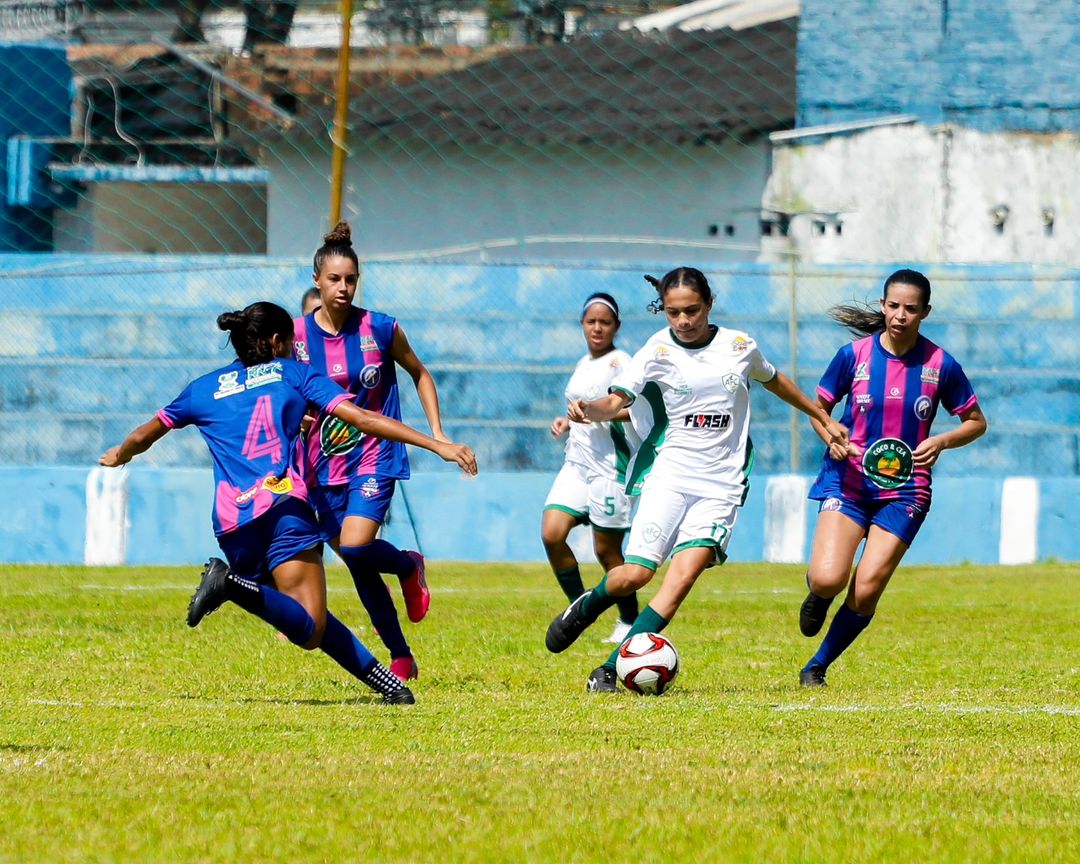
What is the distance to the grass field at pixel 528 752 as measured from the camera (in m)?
4.93

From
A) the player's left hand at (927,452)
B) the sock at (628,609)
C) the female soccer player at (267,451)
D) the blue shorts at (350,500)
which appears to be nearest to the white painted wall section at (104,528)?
the sock at (628,609)

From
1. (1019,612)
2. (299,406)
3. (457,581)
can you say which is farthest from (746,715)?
(457,581)

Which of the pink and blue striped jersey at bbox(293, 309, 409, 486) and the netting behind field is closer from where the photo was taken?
the pink and blue striped jersey at bbox(293, 309, 409, 486)

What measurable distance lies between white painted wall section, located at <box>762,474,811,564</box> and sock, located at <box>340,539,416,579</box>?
352 inches

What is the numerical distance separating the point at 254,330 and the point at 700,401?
2.06 meters

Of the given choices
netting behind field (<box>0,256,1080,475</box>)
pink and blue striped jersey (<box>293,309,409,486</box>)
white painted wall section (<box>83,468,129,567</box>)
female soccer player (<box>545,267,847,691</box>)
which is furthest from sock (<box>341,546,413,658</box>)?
netting behind field (<box>0,256,1080,475</box>)

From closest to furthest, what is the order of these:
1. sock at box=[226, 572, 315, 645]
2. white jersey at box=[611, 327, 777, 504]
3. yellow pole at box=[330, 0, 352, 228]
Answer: sock at box=[226, 572, 315, 645] < white jersey at box=[611, 327, 777, 504] < yellow pole at box=[330, 0, 352, 228]

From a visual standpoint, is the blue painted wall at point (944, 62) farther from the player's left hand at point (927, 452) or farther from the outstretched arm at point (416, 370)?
the outstretched arm at point (416, 370)

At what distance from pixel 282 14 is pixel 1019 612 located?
19292 mm

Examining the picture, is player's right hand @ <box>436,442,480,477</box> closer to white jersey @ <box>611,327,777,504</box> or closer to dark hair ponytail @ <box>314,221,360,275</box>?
white jersey @ <box>611,327,777,504</box>

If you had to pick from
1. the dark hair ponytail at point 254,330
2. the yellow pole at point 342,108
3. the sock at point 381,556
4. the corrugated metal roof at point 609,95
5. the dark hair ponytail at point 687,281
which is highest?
the corrugated metal roof at point 609,95

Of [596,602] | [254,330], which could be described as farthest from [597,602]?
[254,330]

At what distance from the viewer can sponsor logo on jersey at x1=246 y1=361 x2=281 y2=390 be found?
7500 mm

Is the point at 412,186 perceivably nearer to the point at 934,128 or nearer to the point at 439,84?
the point at 439,84
